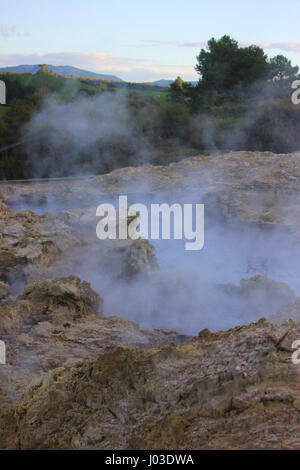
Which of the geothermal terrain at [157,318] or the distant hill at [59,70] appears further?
the distant hill at [59,70]

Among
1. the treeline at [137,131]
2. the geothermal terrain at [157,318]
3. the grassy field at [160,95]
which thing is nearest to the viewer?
the geothermal terrain at [157,318]

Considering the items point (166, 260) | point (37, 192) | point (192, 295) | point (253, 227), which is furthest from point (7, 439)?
point (37, 192)

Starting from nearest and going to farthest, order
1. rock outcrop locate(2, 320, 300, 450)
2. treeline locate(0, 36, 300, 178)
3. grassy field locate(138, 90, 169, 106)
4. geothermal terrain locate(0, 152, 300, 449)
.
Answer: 1. rock outcrop locate(2, 320, 300, 450)
2. geothermal terrain locate(0, 152, 300, 449)
3. treeline locate(0, 36, 300, 178)
4. grassy field locate(138, 90, 169, 106)

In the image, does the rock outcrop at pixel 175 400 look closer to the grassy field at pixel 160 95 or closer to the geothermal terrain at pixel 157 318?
the geothermal terrain at pixel 157 318

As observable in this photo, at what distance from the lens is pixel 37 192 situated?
23.9 ft

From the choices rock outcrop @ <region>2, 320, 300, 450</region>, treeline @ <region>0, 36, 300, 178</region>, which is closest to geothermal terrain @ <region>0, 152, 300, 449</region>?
rock outcrop @ <region>2, 320, 300, 450</region>

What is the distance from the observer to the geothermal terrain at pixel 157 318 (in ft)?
6.26

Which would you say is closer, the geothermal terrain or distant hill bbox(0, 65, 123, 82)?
the geothermal terrain

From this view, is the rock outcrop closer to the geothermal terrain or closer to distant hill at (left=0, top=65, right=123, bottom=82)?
the geothermal terrain

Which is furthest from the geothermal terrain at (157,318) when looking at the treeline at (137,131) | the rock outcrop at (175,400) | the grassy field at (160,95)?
the grassy field at (160,95)

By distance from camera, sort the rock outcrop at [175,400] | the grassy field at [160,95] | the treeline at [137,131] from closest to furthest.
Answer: the rock outcrop at [175,400] < the treeline at [137,131] < the grassy field at [160,95]

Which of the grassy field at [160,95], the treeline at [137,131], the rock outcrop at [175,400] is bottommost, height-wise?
the rock outcrop at [175,400]

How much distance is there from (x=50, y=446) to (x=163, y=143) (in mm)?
9607

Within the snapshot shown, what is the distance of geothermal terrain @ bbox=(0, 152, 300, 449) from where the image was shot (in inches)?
75.2
